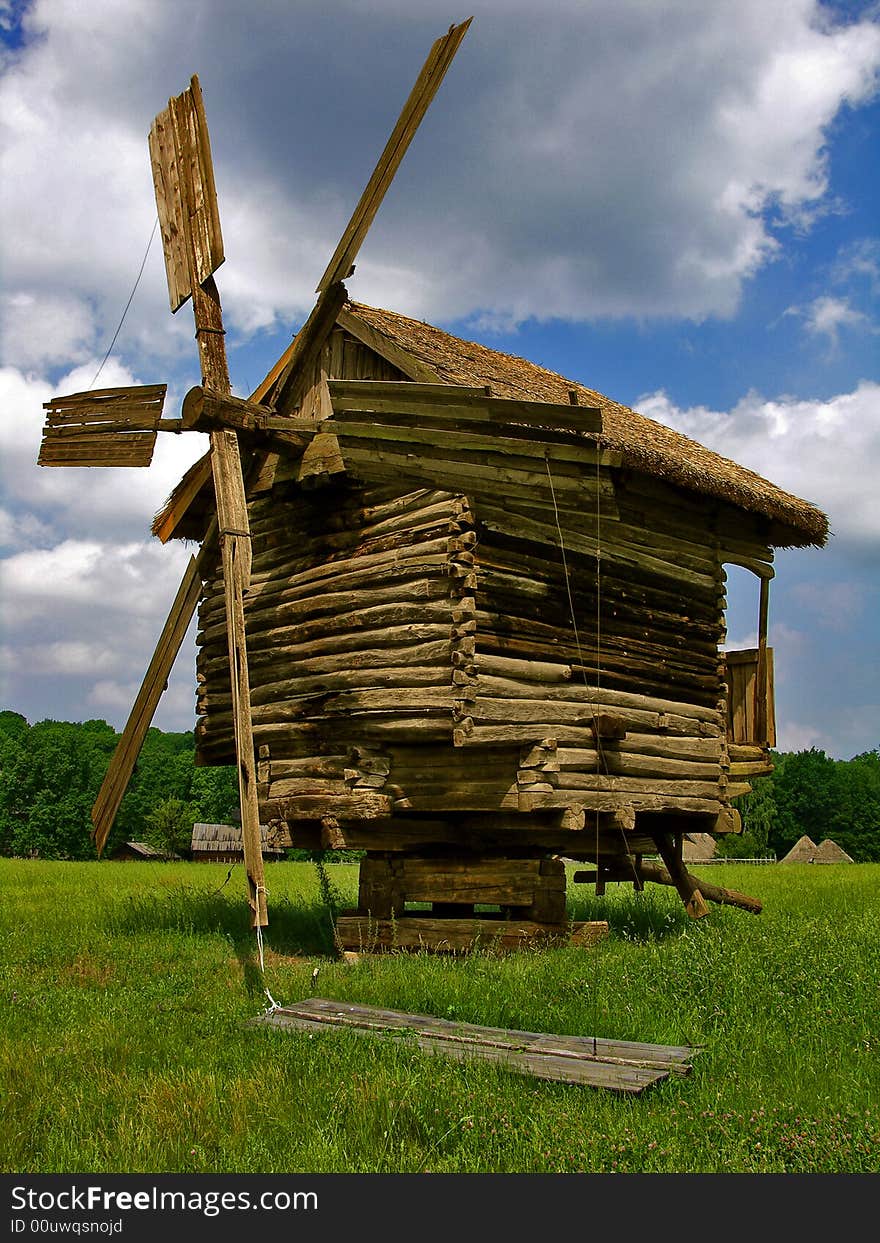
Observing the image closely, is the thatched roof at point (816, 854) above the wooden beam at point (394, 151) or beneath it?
beneath

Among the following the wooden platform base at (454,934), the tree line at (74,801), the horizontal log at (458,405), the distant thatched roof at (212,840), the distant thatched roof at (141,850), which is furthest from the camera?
the tree line at (74,801)

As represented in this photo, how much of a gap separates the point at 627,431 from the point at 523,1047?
7998 mm

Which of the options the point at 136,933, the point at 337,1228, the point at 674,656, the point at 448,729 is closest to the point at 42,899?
the point at 136,933

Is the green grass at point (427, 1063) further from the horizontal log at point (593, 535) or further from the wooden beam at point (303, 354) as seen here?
the wooden beam at point (303, 354)

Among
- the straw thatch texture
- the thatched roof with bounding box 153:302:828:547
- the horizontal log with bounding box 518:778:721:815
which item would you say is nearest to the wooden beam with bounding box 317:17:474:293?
the thatched roof with bounding box 153:302:828:547

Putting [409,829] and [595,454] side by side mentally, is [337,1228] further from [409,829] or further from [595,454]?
[595,454]

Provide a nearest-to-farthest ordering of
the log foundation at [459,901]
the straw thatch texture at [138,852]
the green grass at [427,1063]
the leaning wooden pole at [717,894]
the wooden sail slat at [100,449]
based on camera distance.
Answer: the green grass at [427,1063] → the log foundation at [459,901] → the wooden sail slat at [100,449] → the leaning wooden pole at [717,894] → the straw thatch texture at [138,852]

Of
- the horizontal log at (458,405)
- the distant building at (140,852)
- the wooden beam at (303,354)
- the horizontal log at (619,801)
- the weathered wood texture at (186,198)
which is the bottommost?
the distant building at (140,852)

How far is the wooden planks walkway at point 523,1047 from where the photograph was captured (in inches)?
209

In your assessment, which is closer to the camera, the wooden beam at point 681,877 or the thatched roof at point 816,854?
the wooden beam at point 681,877

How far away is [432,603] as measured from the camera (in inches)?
388

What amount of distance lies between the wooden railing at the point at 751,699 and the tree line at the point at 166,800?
3700 centimetres

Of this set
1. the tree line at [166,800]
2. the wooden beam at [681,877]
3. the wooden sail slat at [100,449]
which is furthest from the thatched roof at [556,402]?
the tree line at [166,800]

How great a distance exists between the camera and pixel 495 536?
10.1 m
